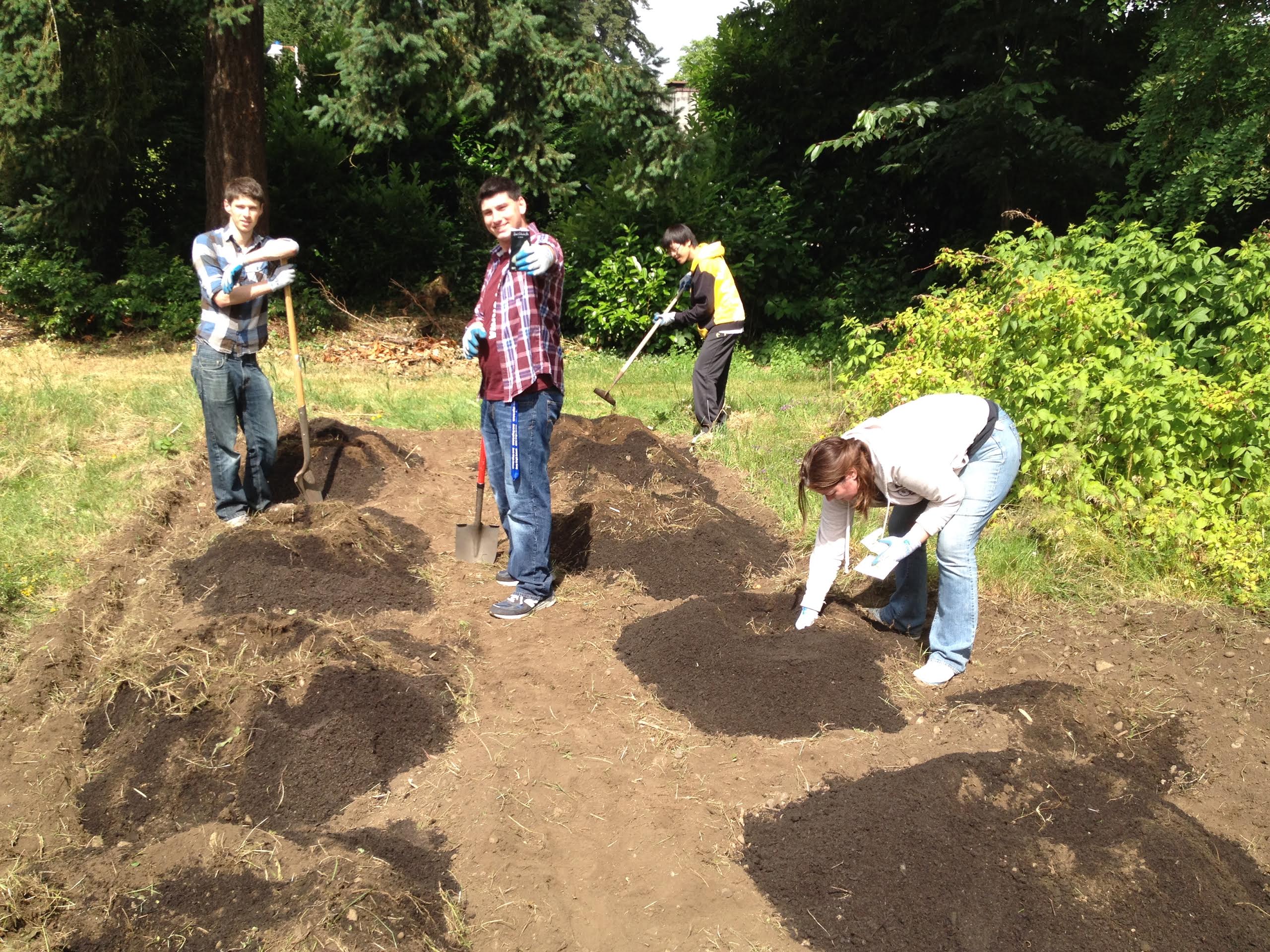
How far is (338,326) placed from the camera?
12.9 meters

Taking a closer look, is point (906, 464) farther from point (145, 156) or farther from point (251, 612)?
point (145, 156)

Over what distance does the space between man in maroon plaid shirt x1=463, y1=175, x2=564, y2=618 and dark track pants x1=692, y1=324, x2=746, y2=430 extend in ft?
10.1

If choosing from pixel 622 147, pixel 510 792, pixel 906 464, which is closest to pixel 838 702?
pixel 906 464

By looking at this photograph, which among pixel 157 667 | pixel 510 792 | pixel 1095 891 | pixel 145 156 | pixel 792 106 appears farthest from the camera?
pixel 792 106

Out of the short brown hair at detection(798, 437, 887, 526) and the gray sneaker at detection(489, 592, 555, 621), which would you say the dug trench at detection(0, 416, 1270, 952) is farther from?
the short brown hair at detection(798, 437, 887, 526)

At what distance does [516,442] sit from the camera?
4352 mm

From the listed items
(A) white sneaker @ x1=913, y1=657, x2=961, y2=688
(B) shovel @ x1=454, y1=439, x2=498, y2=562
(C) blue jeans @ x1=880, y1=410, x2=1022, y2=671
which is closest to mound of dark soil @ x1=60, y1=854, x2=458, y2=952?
(A) white sneaker @ x1=913, y1=657, x2=961, y2=688

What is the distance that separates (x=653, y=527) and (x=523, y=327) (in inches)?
66.3

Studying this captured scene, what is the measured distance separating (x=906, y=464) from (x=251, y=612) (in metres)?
2.95

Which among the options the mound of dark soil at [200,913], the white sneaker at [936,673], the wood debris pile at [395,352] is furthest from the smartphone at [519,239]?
the wood debris pile at [395,352]

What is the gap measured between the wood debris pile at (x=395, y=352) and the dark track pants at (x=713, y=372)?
4.44 m

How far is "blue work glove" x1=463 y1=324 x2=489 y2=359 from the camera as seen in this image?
432 cm

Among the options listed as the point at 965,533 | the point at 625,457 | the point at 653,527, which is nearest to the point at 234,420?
the point at 653,527

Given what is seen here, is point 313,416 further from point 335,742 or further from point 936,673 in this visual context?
point 936,673
